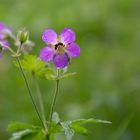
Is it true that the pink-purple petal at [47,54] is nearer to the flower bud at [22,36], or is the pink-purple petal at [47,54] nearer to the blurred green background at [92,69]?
the flower bud at [22,36]

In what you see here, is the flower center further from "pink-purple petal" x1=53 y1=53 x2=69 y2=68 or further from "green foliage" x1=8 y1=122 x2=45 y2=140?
"green foliage" x1=8 y1=122 x2=45 y2=140

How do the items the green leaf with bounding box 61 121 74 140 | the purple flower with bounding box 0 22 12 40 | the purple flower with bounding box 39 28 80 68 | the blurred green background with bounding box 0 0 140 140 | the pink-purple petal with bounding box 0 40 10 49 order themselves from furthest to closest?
the blurred green background with bounding box 0 0 140 140, the purple flower with bounding box 0 22 12 40, the pink-purple petal with bounding box 0 40 10 49, the purple flower with bounding box 39 28 80 68, the green leaf with bounding box 61 121 74 140

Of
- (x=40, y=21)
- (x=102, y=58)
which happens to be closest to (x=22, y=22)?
(x=40, y=21)

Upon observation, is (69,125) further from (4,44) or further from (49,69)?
(4,44)

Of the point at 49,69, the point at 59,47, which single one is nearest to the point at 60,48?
the point at 59,47

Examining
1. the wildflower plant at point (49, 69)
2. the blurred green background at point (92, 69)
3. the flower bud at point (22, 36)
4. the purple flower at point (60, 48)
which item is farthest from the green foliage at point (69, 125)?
the blurred green background at point (92, 69)

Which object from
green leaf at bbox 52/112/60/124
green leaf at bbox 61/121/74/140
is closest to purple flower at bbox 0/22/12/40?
green leaf at bbox 52/112/60/124

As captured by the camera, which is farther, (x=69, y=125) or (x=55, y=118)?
(x=55, y=118)
